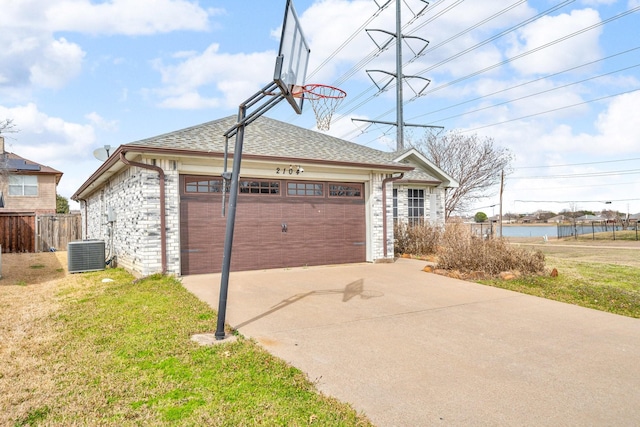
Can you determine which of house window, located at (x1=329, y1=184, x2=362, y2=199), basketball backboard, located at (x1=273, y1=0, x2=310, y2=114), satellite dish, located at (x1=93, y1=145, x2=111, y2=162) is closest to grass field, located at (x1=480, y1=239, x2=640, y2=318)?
house window, located at (x1=329, y1=184, x2=362, y2=199)

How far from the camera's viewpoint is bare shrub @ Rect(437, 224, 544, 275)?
891 centimetres

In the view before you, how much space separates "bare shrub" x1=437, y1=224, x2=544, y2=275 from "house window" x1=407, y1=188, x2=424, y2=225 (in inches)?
213

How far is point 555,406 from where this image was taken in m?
2.91

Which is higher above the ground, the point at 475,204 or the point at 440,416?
the point at 475,204

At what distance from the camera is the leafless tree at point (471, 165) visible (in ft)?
85.9

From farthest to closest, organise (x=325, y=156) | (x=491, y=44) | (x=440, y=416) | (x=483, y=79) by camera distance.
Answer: (x=483, y=79)
(x=491, y=44)
(x=325, y=156)
(x=440, y=416)

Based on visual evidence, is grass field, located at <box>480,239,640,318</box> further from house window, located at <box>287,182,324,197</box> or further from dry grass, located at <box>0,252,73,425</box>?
dry grass, located at <box>0,252,73,425</box>

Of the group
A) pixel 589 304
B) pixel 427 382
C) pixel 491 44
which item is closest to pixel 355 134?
pixel 491 44

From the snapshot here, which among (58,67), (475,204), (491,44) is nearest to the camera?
(58,67)

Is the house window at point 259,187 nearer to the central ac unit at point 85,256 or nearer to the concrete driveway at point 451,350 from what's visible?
the concrete driveway at point 451,350

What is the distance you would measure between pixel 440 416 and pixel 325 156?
325 inches

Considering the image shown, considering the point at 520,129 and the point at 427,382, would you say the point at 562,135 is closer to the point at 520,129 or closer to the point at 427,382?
the point at 520,129

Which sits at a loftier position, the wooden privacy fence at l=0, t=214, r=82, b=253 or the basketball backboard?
the basketball backboard

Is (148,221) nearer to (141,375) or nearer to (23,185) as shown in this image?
(141,375)
